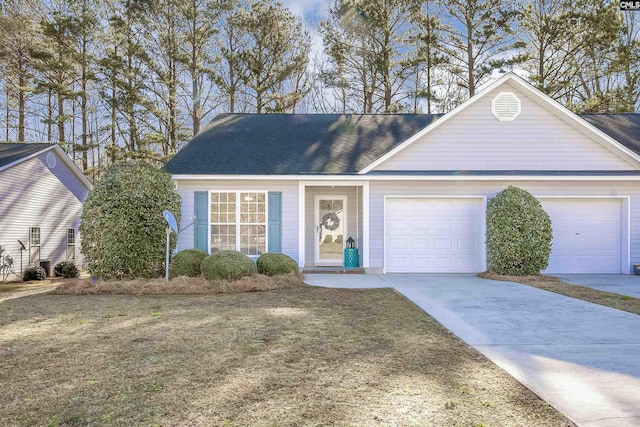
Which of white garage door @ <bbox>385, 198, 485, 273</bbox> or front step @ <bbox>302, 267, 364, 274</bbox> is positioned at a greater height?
white garage door @ <bbox>385, 198, 485, 273</bbox>

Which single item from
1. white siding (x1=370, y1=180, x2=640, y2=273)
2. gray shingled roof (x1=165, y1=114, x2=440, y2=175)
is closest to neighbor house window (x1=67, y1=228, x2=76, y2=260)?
gray shingled roof (x1=165, y1=114, x2=440, y2=175)

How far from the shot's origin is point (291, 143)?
12.8m

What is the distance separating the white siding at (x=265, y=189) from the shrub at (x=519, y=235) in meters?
5.00

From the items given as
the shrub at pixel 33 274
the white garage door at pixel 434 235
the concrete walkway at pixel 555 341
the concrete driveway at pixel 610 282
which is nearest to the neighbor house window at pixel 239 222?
the white garage door at pixel 434 235

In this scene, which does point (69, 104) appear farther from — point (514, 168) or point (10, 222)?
point (514, 168)

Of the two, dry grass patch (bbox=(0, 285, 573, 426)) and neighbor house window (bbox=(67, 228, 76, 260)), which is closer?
dry grass patch (bbox=(0, 285, 573, 426))

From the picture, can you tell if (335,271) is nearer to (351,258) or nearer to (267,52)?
(351,258)

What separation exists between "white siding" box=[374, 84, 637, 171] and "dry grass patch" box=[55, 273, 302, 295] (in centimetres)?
478

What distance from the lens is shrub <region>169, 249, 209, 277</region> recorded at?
942 cm

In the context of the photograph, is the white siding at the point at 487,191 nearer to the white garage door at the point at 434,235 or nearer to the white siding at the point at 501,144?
the white garage door at the point at 434,235

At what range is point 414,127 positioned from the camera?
13.8m

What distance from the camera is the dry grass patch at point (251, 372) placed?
2.88 m

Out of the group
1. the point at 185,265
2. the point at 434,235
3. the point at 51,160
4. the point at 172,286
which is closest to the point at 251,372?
the point at 172,286

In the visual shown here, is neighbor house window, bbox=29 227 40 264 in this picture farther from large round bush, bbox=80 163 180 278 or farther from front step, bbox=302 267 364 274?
front step, bbox=302 267 364 274
